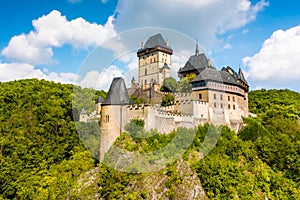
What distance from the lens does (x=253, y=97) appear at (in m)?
65.1

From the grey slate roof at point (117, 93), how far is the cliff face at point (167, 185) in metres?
6.75

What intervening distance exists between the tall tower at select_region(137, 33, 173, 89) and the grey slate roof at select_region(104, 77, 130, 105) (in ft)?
58.6

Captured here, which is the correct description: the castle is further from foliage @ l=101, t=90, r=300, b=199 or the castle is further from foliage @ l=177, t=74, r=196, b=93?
foliage @ l=101, t=90, r=300, b=199

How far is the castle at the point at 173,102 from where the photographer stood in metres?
29.0

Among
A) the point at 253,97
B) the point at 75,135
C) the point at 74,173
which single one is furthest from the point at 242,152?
the point at 253,97

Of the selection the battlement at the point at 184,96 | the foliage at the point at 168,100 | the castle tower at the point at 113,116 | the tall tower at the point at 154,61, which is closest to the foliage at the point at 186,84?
the battlement at the point at 184,96

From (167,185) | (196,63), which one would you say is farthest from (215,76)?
(167,185)

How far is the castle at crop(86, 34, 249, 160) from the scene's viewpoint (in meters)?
29.0

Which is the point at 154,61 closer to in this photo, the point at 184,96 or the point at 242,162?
the point at 184,96

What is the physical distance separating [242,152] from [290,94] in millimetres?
41245

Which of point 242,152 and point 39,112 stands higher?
point 39,112

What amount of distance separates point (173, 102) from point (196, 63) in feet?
32.3

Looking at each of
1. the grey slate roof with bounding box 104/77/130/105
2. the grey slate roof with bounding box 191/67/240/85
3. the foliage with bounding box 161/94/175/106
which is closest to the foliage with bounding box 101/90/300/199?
the grey slate roof with bounding box 104/77/130/105

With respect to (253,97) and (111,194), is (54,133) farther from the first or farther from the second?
(253,97)
